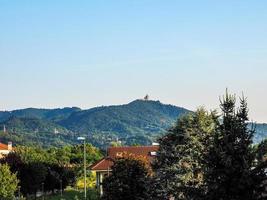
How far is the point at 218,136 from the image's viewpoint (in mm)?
20250

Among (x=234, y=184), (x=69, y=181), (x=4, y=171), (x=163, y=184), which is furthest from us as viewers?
(x=69, y=181)

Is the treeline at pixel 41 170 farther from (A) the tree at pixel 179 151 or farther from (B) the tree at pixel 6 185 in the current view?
(A) the tree at pixel 179 151

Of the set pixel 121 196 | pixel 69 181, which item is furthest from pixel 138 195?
pixel 69 181

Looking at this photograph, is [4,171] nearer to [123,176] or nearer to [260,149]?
[123,176]

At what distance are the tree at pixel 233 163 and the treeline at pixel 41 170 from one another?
37.3m

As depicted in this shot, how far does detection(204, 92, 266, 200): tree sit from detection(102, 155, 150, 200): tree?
1659 cm

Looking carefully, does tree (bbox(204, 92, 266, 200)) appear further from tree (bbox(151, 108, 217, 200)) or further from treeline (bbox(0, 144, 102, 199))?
treeline (bbox(0, 144, 102, 199))

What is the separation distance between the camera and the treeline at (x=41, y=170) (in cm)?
6706

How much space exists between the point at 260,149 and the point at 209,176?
194 cm

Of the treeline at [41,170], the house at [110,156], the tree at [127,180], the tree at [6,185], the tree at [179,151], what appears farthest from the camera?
the house at [110,156]

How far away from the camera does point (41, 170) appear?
70938mm

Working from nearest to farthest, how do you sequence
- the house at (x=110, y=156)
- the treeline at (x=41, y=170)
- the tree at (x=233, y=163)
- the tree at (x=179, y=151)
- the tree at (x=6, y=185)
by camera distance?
1. the tree at (x=233, y=163)
2. the tree at (x=179, y=151)
3. the tree at (x=6, y=185)
4. the treeline at (x=41, y=170)
5. the house at (x=110, y=156)

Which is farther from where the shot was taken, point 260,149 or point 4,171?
point 4,171

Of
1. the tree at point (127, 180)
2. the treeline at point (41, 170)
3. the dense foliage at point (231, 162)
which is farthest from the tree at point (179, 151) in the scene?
the treeline at point (41, 170)
